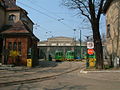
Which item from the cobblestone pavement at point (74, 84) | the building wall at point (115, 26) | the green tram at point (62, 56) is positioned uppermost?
the building wall at point (115, 26)

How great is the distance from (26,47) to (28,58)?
1692mm

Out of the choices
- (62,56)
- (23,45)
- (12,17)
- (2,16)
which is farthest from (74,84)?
(62,56)

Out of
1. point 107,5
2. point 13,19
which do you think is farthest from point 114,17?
point 13,19

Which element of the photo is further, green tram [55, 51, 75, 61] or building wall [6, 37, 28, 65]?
green tram [55, 51, 75, 61]

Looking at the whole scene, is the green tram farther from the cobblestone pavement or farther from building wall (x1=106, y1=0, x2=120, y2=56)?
the cobblestone pavement

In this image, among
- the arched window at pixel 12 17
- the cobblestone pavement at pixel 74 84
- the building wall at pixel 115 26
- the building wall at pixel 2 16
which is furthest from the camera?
the arched window at pixel 12 17

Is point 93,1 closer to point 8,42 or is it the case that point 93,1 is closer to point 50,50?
point 8,42

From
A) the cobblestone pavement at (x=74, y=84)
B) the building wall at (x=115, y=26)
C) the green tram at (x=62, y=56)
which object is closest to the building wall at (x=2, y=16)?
the green tram at (x=62, y=56)

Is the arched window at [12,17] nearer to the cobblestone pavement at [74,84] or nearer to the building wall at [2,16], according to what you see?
the building wall at [2,16]

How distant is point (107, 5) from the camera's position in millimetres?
25672

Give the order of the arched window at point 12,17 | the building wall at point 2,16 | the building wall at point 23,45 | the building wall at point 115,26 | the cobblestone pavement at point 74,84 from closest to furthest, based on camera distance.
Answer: the cobblestone pavement at point 74,84, the building wall at point 115,26, the building wall at point 23,45, the building wall at point 2,16, the arched window at point 12,17

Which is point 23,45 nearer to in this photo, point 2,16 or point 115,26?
point 2,16

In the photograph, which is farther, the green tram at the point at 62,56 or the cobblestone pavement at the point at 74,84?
the green tram at the point at 62,56

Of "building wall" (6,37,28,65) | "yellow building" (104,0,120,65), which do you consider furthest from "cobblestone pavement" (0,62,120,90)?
"building wall" (6,37,28,65)
